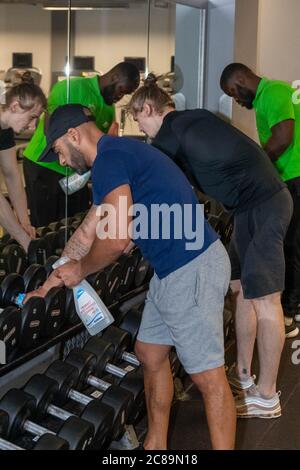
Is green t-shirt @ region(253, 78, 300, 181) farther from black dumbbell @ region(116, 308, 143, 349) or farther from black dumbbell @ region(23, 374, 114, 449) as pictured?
black dumbbell @ region(23, 374, 114, 449)

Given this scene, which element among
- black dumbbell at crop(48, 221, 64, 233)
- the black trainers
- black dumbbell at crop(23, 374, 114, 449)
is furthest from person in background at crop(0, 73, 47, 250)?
the black trainers

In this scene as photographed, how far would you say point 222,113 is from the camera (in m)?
5.00

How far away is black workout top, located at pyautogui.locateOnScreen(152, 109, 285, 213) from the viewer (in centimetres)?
247

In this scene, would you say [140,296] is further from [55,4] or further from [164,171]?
[164,171]

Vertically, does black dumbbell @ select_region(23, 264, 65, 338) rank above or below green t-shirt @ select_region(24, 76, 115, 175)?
below

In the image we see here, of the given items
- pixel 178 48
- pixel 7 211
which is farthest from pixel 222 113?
pixel 7 211

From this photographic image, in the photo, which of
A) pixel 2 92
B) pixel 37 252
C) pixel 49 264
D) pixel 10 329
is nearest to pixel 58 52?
pixel 2 92

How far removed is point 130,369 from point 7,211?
0.85 m

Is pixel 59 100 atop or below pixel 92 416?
atop

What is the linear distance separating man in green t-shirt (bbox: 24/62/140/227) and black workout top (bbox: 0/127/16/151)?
0.30 meters

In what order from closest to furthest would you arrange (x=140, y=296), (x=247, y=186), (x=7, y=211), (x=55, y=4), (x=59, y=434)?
(x=59, y=434)
(x=247, y=186)
(x=7, y=211)
(x=55, y=4)
(x=140, y=296)

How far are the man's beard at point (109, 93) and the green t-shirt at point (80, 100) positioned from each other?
0.02 m

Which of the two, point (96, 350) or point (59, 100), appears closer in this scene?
point (96, 350)

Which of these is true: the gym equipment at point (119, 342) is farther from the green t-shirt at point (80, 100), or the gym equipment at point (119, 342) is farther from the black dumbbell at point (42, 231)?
the green t-shirt at point (80, 100)
